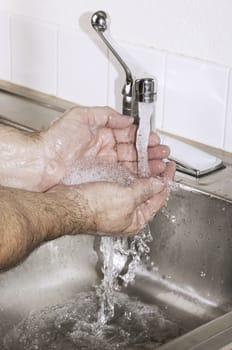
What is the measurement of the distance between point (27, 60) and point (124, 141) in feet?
1.49

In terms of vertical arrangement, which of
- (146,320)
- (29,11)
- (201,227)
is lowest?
(146,320)

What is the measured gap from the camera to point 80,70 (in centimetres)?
133

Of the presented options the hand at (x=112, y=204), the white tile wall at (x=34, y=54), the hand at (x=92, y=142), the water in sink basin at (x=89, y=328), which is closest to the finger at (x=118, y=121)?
the hand at (x=92, y=142)

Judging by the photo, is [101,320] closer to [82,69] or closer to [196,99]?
[196,99]

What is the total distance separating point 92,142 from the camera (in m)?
1.05

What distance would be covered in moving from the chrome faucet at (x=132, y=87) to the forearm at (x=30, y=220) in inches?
8.6

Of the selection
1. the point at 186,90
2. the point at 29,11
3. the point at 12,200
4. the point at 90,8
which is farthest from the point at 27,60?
the point at 12,200

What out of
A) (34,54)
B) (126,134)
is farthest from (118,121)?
(34,54)

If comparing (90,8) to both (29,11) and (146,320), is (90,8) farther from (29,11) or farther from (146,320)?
(146,320)

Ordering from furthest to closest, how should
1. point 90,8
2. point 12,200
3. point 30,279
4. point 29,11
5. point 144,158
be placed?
point 29,11, point 90,8, point 30,279, point 144,158, point 12,200

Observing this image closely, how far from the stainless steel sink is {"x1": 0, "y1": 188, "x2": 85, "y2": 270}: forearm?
0.22 metres

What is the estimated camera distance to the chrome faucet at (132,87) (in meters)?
1.01

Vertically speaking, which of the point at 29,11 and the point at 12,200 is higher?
the point at 29,11

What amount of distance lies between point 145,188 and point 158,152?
0.31ft
